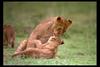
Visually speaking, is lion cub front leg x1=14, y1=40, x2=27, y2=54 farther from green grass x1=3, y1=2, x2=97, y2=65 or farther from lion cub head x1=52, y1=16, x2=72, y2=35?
lion cub head x1=52, y1=16, x2=72, y2=35

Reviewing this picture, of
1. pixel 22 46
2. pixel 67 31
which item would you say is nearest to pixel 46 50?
pixel 22 46

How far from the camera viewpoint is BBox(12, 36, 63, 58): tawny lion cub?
20.2 ft

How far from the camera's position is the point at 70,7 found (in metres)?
8.41

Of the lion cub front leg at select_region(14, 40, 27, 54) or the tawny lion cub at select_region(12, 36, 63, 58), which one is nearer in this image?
the tawny lion cub at select_region(12, 36, 63, 58)

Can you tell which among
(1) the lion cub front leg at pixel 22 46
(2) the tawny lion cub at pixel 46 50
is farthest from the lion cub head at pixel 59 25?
(1) the lion cub front leg at pixel 22 46

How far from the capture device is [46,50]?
618cm

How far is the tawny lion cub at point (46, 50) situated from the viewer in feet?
20.2

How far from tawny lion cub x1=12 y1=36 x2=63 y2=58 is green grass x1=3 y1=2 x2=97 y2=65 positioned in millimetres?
74

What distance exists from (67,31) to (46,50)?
1.76 feet

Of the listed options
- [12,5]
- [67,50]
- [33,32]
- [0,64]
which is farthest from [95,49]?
[12,5]

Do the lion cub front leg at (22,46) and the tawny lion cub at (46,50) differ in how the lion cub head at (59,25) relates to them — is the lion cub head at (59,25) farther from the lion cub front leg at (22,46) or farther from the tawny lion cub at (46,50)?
the lion cub front leg at (22,46)

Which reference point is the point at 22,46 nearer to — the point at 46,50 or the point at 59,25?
the point at 46,50

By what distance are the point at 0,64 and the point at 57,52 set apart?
0.82 m

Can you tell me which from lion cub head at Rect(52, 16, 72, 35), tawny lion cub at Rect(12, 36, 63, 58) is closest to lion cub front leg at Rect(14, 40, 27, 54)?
tawny lion cub at Rect(12, 36, 63, 58)
